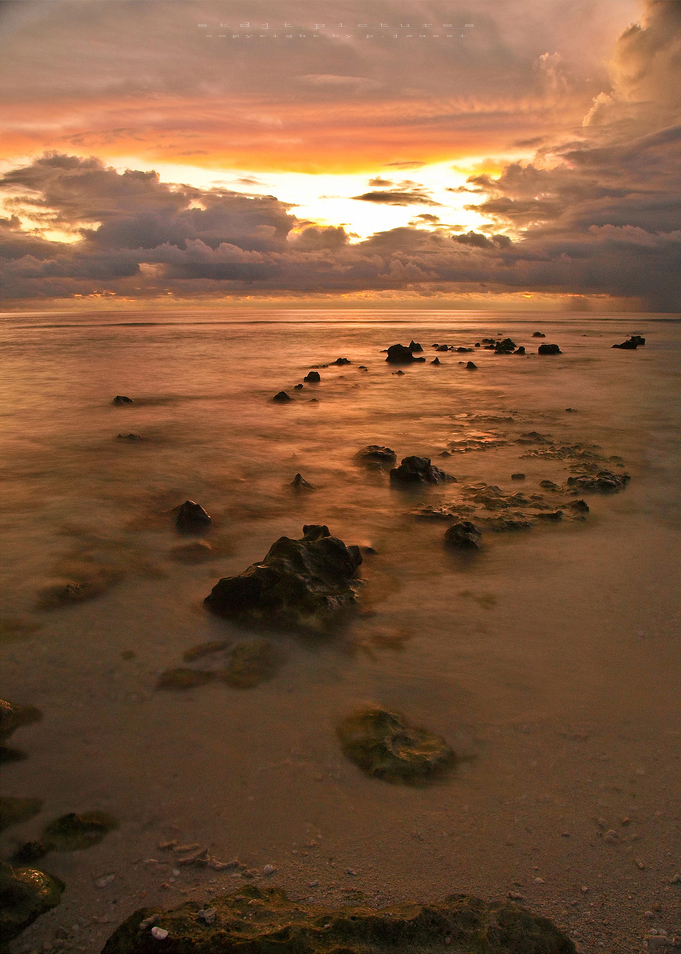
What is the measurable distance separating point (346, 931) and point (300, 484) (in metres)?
6.00

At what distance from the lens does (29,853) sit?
2447mm

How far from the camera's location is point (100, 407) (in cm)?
1489

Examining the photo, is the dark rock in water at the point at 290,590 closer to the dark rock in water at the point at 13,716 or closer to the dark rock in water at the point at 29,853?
the dark rock in water at the point at 13,716

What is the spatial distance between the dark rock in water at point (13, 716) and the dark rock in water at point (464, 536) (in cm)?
367

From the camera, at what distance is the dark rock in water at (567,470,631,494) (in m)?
7.23

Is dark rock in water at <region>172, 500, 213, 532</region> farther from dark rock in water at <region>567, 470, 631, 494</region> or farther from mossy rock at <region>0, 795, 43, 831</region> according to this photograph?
dark rock in water at <region>567, 470, 631, 494</region>

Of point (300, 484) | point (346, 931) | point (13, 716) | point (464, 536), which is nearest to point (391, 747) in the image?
point (346, 931)

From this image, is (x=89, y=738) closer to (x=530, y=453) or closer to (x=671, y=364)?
(x=530, y=453)

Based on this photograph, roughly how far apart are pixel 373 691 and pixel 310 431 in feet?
27.5

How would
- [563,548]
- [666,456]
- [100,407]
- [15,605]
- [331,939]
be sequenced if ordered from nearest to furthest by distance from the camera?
[331,939], [15,605], [563,548], [666,456], [100,407]

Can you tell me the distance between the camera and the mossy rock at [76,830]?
2504mm


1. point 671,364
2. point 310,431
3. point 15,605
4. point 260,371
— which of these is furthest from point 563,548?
point 671,364

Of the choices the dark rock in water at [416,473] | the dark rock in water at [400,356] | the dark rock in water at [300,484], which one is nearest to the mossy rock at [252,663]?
the dark rock in water at [300,484]

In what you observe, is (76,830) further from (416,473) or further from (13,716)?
(416,473)
